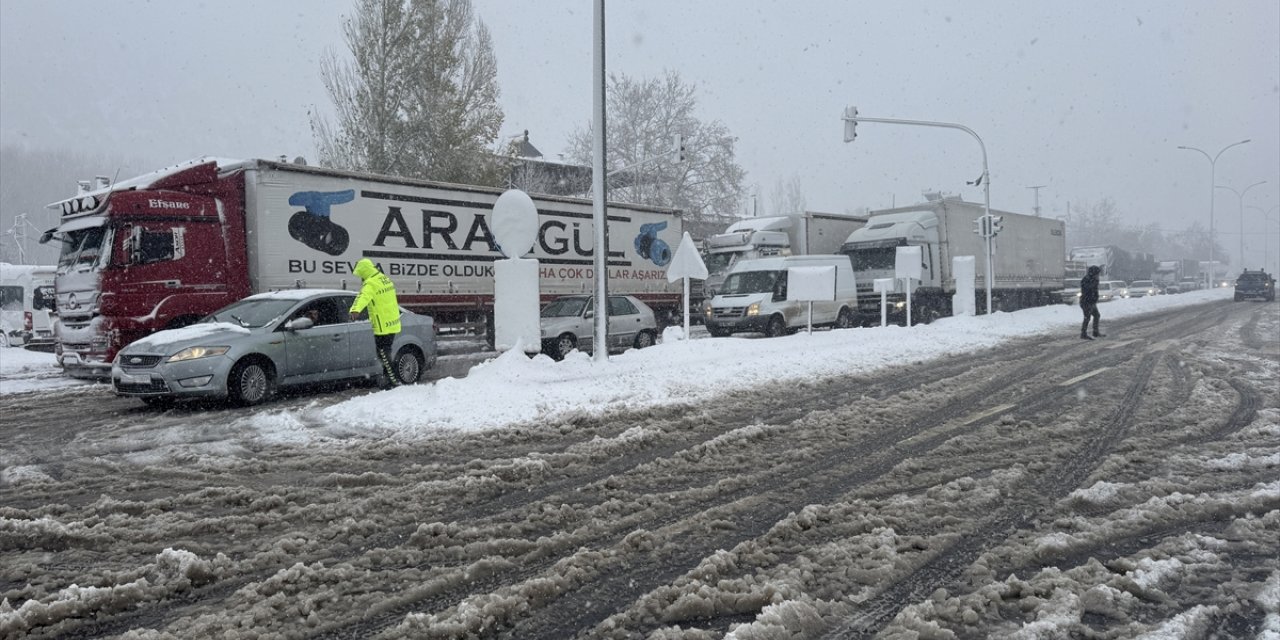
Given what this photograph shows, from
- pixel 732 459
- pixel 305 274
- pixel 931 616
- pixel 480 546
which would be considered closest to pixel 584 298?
pixel 305 274

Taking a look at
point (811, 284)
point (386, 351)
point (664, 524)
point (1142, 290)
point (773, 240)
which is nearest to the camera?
point (664, 524)

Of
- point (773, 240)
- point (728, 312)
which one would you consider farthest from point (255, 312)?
point (773, 240)

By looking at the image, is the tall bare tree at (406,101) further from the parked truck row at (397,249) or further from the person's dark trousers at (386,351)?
the person's dark trousers at (386,351)

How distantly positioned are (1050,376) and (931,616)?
30.5 feet

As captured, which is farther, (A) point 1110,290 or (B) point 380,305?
(A) point 1110,290

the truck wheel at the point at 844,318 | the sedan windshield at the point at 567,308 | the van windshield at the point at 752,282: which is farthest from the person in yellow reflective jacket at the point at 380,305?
the truck wheel at the point at 844,318

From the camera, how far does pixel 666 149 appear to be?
42438 mm

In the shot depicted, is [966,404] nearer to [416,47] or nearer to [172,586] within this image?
[172,586]

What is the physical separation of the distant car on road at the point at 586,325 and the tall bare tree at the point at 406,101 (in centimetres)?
1333

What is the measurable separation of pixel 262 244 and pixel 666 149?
3027 cm

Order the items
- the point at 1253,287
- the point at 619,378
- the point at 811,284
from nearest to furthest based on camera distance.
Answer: the point at 619,378, the point at 811,284, the point at 1253,287

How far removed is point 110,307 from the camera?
1220cm

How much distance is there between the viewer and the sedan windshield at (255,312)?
34.8 ft

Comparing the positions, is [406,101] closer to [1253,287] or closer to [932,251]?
[932,251]
